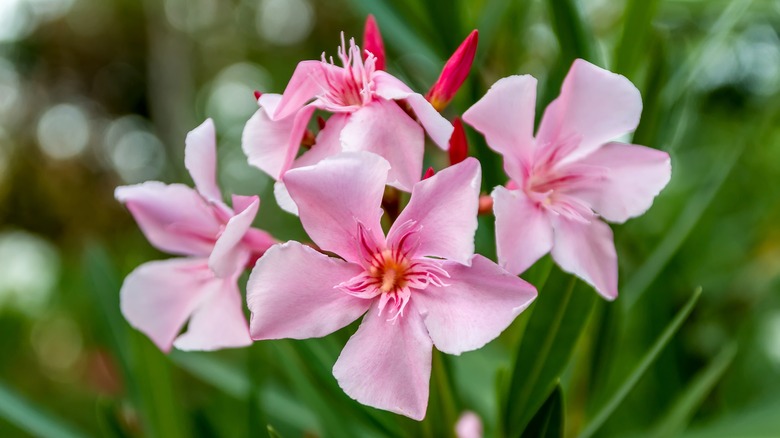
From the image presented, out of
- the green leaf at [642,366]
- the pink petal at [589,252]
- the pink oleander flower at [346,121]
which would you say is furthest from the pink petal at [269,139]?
the green leaf at [642,366]

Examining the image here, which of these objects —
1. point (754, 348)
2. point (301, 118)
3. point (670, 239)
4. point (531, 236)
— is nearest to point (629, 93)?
point (531, 236)

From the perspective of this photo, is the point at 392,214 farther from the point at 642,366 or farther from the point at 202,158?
the point at 642,366

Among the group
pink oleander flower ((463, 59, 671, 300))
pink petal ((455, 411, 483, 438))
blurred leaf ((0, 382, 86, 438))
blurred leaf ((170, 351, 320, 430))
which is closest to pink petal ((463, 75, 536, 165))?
pink oleander flower ((463, 59, 671, 300))

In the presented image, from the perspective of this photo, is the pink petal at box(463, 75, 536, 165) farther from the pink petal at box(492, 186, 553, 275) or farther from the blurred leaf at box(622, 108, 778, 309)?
the blurred leaf at box(622, 108, 778, 309)

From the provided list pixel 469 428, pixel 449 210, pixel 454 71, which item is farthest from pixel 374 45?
pixel 469 428

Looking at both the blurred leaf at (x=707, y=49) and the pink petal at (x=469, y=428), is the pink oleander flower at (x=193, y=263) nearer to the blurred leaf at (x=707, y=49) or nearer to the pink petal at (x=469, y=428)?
the pink petal at (x=469, y=428)

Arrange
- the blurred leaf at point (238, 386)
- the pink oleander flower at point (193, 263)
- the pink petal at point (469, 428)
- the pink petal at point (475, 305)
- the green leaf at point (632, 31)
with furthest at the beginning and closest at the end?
the blurred leaf at point (238, 386) < the pink petal at point (469, 428) < the green leaf at point (632, 31) < the pink oleander flower at point (193, 263) < the pink petal at point (475, 305)

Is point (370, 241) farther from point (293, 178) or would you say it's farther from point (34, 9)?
point (34, 9)
